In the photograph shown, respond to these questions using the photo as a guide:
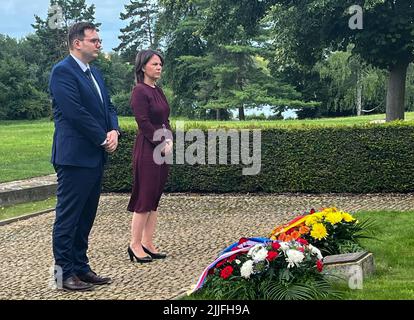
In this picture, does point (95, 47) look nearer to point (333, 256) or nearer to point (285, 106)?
point (333, 256)

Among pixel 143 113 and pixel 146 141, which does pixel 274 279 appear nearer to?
pixel 146 141

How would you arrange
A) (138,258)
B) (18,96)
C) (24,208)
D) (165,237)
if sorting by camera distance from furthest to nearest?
(18,96) → (24,208) → (165,237) → (138,258)

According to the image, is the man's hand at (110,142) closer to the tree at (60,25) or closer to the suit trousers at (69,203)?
the suit trousers at (69,203)

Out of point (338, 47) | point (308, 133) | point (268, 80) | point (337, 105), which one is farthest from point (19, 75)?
point (308, 133)

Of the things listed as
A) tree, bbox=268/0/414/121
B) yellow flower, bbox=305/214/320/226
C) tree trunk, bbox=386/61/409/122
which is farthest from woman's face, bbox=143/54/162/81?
tree trunk, bbox=386/61/409/122

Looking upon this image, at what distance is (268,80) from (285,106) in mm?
2774

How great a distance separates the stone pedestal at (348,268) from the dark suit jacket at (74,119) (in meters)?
2.21

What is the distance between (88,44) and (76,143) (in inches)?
34.8

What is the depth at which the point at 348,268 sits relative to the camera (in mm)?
5414

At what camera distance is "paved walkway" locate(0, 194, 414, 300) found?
19.5ft

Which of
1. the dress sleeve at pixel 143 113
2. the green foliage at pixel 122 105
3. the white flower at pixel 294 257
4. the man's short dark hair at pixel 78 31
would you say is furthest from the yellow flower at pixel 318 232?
the green foliage at pixel 122 105

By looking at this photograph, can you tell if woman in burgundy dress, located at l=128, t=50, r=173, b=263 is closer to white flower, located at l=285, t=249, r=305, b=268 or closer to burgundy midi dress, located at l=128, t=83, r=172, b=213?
burgundy midi dress, located at l=128, t=83, r=172, b=213

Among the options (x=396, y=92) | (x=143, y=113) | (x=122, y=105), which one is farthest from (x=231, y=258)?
(x=122, y=105)

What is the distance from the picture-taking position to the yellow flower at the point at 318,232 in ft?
19.7
